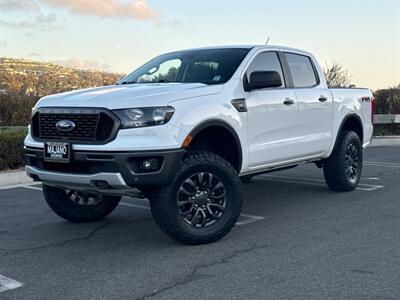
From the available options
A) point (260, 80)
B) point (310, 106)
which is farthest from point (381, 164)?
point (260, 80)

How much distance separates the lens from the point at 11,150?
385 inches

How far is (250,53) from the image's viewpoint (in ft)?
19.5

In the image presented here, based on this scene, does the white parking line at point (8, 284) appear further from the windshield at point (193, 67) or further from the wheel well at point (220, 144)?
the windshield at point (193, 67)

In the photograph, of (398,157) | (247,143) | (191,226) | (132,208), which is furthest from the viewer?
(398,157)

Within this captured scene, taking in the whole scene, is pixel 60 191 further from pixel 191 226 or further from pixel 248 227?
pixel 248 227

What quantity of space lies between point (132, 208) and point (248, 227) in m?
1.85

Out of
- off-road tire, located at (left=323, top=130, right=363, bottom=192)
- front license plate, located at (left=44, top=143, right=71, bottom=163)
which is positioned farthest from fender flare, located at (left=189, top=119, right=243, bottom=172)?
off-road tire, located at (left=323, top=130, right=363, bottom=192)

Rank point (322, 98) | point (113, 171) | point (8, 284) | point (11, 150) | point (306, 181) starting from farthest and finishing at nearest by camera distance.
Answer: point (11, 150) → point (306, 181) → point (322, 98) → point (113, 171) → point (8, 284)

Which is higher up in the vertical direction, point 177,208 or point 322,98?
point 322,98

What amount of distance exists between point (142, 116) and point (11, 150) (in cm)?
602

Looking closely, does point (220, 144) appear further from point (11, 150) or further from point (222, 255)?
point (11, 150)

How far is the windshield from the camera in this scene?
18.8ft

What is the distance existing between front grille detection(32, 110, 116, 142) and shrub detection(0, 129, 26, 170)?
16.7 ft

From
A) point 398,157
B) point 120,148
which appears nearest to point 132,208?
point 120,148
